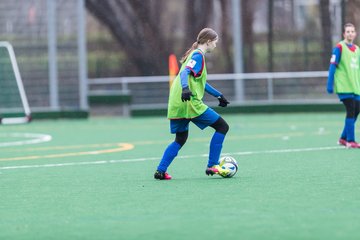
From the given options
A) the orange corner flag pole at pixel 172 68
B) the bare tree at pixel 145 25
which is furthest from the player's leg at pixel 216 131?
the bare tree at pixel 145 25

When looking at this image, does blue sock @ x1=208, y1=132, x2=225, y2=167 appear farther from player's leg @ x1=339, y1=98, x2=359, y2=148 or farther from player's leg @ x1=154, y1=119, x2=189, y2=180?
player's leg @ x1=339, y1=98, x2=359, y2=148

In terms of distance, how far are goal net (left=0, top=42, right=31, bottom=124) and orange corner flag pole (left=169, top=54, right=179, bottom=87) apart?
3.27 metres

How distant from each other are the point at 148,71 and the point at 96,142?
771cm

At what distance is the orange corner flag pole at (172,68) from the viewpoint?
2416cm

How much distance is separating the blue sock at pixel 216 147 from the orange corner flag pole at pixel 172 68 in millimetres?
12831

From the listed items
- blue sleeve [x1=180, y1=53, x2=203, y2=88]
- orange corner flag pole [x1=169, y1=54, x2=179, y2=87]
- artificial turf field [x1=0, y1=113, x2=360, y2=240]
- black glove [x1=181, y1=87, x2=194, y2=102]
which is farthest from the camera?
orange corner flag pole [x1=169, y1=54, x2=179, y2=87]

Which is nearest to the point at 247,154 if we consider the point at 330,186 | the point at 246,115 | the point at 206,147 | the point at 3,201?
the point at 206,147

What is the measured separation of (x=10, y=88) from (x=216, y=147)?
12842 mm

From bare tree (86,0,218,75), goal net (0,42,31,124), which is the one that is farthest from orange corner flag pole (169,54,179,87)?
goal net (0,42,31,124)

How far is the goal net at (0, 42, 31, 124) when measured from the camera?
22.9 meters

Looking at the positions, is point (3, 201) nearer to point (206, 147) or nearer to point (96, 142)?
point (206, 147)

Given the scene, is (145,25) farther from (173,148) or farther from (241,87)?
(173,148)

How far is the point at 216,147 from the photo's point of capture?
11.2 m

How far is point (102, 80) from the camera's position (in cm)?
2478
